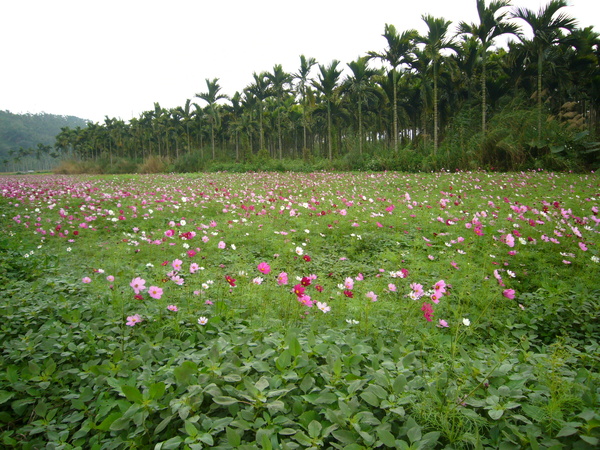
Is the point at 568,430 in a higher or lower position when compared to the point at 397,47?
lower

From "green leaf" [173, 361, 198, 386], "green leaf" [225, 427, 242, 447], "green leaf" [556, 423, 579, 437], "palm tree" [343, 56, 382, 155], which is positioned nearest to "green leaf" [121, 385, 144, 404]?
"green leaf" [173, 361, 198, 386]

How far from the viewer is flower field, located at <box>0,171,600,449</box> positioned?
117 centimetres

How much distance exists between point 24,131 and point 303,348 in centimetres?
11162

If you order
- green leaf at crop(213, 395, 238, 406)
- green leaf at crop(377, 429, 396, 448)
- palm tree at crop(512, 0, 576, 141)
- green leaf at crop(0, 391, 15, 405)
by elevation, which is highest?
palm tree at crop(512, 0, 576, 141)

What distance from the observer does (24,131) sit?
84.6 metres

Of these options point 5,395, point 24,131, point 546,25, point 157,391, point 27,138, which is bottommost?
point 5,395

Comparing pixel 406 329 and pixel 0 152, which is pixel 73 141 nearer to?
pixel 0 152

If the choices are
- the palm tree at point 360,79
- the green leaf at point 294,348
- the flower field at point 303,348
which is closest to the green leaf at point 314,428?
the flower field at point 303,348

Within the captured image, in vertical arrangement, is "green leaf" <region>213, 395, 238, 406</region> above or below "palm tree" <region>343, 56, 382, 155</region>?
below

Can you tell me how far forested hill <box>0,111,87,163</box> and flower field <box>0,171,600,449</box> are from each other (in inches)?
3779

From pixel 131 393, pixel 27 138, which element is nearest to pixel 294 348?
pixel 131 393

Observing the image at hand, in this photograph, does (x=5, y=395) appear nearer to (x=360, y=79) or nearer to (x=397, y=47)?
(x=397, y=47)

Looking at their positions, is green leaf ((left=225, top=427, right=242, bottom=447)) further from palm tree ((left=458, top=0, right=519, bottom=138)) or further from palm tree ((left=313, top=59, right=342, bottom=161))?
palm tree ((left=313, top=59, right=342, bottom=161))

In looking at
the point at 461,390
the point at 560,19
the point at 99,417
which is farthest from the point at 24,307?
the point at 560,19
